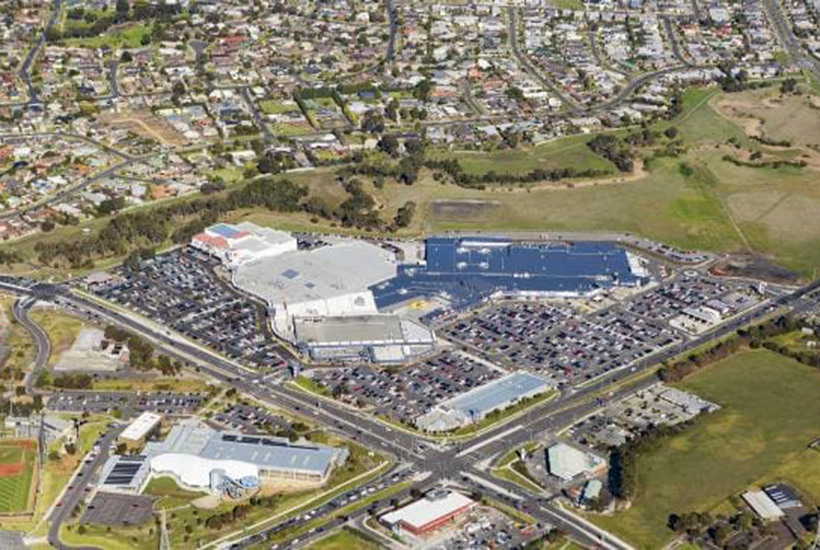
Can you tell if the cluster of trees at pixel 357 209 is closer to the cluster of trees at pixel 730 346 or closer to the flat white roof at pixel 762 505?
the cluster of trees at pixel 730 346

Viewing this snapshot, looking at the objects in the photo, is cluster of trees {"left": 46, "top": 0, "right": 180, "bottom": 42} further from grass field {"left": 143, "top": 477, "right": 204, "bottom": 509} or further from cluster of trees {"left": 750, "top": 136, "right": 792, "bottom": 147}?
grass field {"left": 143, "top": 477, "right": 204, "bottom": 509}

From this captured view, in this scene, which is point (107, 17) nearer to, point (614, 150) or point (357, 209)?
point (357, 209)

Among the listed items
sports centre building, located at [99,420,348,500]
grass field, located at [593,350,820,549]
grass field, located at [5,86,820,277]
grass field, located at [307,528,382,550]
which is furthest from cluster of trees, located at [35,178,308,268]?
grass field, located at [593,350,820,549]

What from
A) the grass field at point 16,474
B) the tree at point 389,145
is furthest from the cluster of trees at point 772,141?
the grass field at point 16,474

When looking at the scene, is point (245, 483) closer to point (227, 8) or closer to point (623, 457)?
point (623, 457)

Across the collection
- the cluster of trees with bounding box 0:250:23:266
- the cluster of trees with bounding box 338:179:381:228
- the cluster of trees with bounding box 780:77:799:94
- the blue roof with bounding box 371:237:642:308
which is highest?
the cluster of trees with bounding box 780:77:799:94

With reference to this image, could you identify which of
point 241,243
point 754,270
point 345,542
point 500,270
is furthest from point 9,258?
point 754,270
